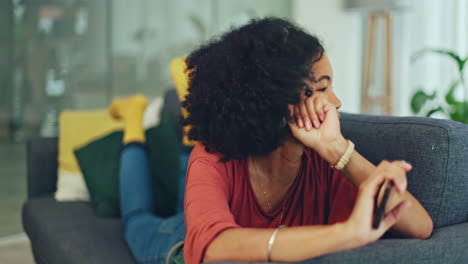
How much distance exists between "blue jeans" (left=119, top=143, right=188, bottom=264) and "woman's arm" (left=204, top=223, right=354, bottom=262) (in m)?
0.43

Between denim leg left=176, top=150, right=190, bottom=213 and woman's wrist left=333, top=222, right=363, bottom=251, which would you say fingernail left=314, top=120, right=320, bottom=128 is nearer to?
woman's wrist left=333, top=222, right=363, bottom=251

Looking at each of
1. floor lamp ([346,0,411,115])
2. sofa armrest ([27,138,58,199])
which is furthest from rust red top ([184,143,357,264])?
floor lamp ([346,0,411,115])

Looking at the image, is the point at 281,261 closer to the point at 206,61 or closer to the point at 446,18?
the point at 206,61

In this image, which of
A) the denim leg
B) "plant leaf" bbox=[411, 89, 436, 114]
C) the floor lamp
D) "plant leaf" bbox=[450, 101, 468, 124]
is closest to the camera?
the denim leg

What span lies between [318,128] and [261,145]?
0.12m

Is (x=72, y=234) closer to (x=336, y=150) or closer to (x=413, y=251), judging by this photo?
(x=336, y=150)

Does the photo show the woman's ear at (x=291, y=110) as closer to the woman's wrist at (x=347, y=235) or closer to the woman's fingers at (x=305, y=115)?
the woman's fingers at (x=305, y=115)

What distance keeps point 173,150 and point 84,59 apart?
1638 millimetres

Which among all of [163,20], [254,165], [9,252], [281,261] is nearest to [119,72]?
[163,20]

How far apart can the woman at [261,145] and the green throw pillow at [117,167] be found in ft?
2.66

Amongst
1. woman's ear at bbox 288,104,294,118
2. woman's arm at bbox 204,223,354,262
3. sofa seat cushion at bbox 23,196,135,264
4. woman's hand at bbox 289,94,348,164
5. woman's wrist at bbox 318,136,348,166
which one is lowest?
sofa seat cushion at bbox 23,196,135,264

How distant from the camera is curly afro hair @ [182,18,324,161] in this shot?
1.02 metres

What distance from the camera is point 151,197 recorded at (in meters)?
1.93

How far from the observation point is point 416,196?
116 cm
